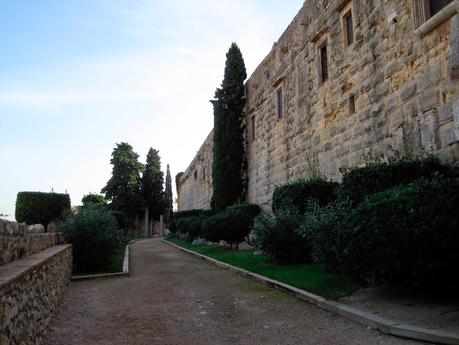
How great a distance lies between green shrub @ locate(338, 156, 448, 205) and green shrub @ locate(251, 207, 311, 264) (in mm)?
2226

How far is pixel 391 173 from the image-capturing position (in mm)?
6621

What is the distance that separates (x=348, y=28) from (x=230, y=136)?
9.41 metres

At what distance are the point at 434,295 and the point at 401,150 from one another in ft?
10.6

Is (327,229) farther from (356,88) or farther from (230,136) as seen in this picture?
(230,136)

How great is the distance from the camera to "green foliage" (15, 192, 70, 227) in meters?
12.7

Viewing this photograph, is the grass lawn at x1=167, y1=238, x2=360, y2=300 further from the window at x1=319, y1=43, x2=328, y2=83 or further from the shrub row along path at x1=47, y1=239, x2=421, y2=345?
the window at x1=319, y1=43, x2=328, y2=83

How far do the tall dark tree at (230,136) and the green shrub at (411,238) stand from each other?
540 inches

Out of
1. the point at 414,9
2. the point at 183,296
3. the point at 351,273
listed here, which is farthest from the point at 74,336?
the point at 414,9

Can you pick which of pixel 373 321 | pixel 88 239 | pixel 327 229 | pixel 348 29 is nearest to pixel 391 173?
pixel 327 229

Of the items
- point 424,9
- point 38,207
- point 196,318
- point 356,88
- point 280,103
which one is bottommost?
point 196,318

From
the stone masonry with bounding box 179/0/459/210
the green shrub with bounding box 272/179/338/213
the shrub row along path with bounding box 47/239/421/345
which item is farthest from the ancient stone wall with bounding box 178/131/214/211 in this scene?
the shrub row along path with bounding box 47/239/421/345

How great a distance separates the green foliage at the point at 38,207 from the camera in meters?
12.7

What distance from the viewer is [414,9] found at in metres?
7.46

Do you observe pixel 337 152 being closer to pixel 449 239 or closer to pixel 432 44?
pixel 432 44
